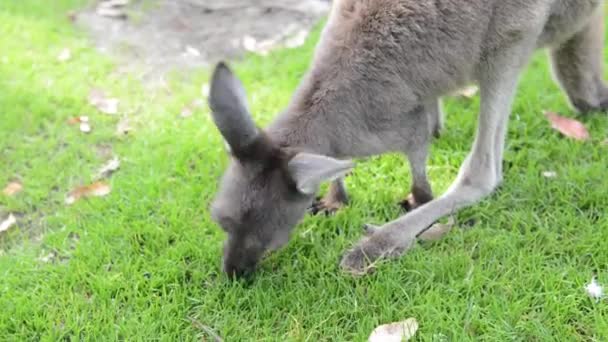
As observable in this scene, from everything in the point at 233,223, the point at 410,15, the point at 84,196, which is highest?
the point at 410,15

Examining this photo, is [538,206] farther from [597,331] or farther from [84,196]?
[84,196]

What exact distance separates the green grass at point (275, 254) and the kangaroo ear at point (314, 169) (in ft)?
1.57

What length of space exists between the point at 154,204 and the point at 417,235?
1.26m

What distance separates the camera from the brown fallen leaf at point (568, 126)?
3543mm

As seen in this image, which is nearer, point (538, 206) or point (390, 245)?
point (390, 245)

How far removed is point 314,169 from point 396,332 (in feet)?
2.17

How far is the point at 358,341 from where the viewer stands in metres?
2.51

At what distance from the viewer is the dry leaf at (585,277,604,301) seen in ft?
8.56

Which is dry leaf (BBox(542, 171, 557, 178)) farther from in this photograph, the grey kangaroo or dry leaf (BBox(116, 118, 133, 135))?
dry leaf (BBox(116, 118, 133, 135))

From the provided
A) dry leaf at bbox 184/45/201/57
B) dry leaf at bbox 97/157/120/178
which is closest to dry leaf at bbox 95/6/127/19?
dry leaf at bbox 184/45/201/57

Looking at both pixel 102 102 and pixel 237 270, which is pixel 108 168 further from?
pixel 237 270

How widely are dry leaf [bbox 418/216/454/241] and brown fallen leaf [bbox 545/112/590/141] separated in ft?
3.05

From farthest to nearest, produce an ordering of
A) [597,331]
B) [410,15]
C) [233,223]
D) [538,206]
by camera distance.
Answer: [538,206] < [410,15] < [233,223] < [597,331]

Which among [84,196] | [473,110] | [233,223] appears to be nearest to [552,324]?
[233,223]
